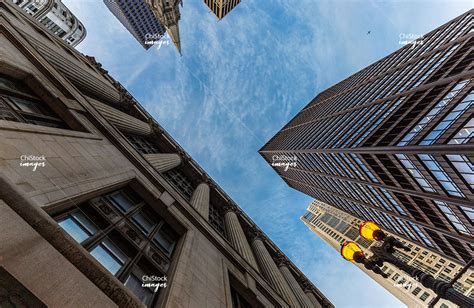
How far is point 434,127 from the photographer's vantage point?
3494 centimetres

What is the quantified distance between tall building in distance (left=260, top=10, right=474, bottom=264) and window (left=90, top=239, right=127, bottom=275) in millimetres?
34288

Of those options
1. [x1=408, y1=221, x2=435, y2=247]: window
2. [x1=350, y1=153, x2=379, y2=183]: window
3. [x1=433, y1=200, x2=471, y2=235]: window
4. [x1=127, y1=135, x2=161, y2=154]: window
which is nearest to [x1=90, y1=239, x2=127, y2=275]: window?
[x1=127, y1=135, x2=161, y2=154]: window

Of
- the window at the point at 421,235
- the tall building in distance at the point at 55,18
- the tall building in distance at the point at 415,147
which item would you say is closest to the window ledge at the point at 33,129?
the tall building in distance at the point at 415,147

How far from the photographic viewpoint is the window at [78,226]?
903 centimetres

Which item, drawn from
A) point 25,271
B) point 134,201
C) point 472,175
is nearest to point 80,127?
point 134,201

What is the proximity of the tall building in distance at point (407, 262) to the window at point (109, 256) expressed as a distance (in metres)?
27.9

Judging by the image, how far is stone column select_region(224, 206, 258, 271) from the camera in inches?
1098

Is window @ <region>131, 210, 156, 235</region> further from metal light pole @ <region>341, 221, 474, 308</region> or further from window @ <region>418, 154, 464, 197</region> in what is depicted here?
window @ <region>418, 154, 464, 197</region>

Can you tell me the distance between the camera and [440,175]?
34688 millimetres

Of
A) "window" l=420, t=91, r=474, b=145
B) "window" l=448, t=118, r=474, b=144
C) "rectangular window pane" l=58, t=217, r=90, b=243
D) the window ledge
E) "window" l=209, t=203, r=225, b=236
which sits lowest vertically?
"window" l=209, t=203, r=225, b=236

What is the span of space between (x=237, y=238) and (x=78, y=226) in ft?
80.9

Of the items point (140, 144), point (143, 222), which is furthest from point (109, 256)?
point (140, 144)

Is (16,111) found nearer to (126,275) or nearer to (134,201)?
(134,201)

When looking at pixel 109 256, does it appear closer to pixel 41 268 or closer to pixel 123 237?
pixel 123 237
